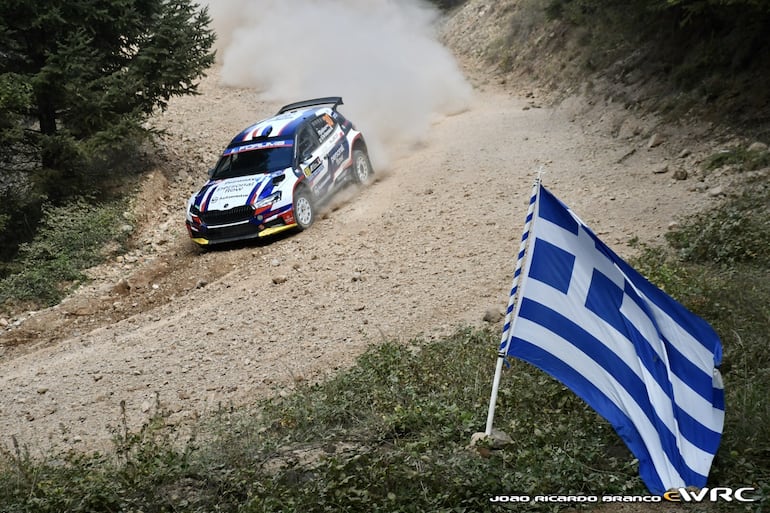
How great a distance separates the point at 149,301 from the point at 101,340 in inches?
71.8

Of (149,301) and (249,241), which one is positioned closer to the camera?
(149,301)

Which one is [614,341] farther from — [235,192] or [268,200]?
[235,192]

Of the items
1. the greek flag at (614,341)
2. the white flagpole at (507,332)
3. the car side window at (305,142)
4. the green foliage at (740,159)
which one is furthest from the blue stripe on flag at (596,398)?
the car side window at (305,142)

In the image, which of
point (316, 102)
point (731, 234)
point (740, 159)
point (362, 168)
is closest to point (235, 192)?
point (362, 168)

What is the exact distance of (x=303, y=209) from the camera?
1412 centimetres

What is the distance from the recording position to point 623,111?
55.5 feet

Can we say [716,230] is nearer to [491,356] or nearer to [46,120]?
[491,356]

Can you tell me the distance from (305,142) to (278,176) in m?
1.29

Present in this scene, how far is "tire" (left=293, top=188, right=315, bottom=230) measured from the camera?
547 inches

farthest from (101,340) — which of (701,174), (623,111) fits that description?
(623,111)

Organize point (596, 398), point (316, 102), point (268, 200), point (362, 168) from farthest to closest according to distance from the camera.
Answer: point (316, 102), point (362, 168), point (268, 200), point (596, 398)

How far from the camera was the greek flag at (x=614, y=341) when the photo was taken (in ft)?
17.4

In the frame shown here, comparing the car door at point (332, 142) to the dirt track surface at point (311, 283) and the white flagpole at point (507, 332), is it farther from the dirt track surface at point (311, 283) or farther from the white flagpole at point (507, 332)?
the white flagpole at point (507, 332)

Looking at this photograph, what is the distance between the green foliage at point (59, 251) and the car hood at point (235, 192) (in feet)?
7.23
